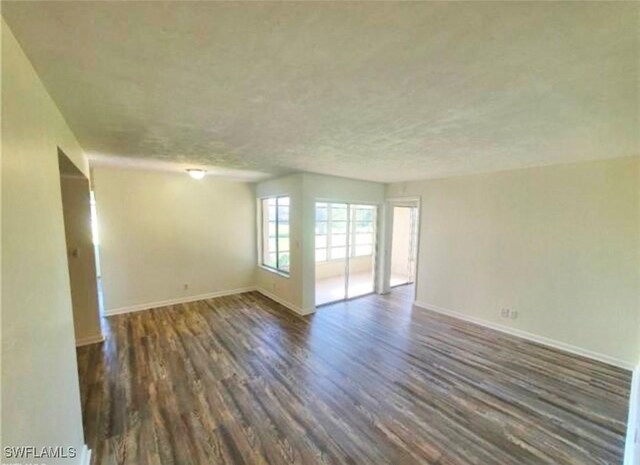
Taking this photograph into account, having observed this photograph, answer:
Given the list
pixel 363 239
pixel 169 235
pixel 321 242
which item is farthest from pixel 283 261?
pixel 363 239

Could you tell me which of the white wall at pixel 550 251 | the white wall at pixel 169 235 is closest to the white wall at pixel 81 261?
the white wall at pixel 169 235

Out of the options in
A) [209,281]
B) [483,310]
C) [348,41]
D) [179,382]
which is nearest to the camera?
[348,41]

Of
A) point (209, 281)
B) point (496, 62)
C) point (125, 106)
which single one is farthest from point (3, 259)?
point (209, 281)

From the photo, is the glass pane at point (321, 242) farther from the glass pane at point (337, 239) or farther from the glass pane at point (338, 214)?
the glass pane at point (338, 214)

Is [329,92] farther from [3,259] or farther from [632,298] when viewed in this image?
[632,298]

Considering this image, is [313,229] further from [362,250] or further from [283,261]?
[362,250]

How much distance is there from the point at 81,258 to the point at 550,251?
6.27m

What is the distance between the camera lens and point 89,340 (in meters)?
3.62

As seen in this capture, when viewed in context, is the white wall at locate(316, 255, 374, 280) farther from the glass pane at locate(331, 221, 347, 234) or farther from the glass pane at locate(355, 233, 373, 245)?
the glass pane at locate(331, 221, 347, 234)

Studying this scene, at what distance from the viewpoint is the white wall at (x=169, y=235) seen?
4520 millimetres

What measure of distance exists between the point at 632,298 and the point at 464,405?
8.03 ft

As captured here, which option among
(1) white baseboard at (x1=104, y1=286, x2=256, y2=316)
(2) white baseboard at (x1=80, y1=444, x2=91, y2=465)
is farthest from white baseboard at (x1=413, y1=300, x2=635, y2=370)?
(2) white baseboard at (x1=80, y1=444, x2=91, y2=465)

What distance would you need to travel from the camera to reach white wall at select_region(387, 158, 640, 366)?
308 cm

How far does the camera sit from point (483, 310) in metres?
4.23
